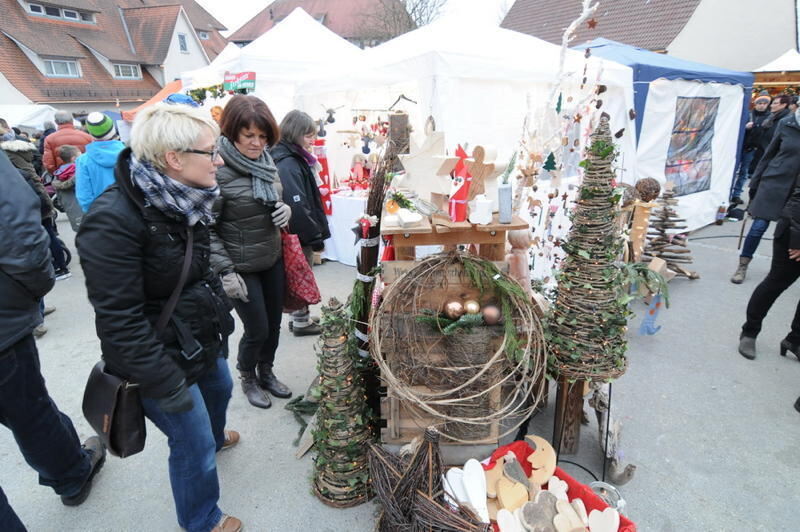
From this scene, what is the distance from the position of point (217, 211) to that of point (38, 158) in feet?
28.3

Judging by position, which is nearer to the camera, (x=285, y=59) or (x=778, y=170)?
(x=778, y=170)

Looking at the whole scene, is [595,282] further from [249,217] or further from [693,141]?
[693,141]

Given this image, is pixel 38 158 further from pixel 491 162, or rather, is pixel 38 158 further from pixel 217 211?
pixel 491 162

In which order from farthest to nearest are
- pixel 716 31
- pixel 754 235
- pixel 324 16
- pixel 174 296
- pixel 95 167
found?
1. pixel 324 16
2. pixel 716 31
3. pixel 754 235
4. pixel 95 167
5. pixel 174 296

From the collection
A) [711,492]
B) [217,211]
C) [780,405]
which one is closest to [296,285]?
[217,211]

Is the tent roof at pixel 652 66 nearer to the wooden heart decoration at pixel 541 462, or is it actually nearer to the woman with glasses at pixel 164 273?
the wooden heart decoration at pixel 541 462

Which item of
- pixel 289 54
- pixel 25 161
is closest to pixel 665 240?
pixel 289 54

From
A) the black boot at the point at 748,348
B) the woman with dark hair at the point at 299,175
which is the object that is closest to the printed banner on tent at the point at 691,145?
the black boot at the point at 748,348

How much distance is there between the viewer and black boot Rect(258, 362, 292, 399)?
2.94 metres

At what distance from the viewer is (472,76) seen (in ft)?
13.6

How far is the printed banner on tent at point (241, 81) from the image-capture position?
20.1ft

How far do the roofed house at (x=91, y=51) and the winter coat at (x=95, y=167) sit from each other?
65.5 ft

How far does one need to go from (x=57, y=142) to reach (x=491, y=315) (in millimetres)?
6323

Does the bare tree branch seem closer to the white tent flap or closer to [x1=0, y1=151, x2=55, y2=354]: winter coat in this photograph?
the white tent flap
